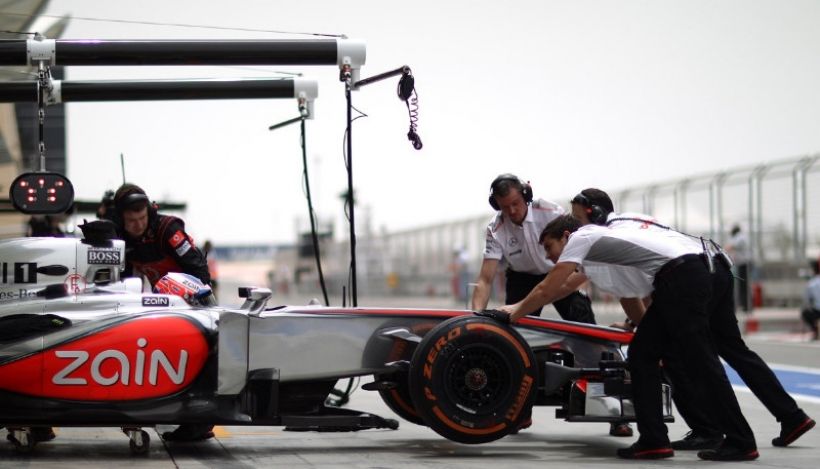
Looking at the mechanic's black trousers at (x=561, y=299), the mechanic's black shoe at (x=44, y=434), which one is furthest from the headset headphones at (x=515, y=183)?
the mechanic's black shoe at (x=44, y=434)

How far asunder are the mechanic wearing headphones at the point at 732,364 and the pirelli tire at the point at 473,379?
0.73 metres

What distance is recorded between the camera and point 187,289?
23.6 feet

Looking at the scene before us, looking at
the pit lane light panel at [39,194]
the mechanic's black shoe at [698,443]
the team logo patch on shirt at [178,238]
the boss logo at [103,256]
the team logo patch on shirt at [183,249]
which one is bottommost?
the mechanic's black shoe at [698,443]

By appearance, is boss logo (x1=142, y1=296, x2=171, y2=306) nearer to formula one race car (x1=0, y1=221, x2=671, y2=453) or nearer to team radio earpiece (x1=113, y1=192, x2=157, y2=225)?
formula one race car (x1=0, y1=221, x2=671, y2=453)

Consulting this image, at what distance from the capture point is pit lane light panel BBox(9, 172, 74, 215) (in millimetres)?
7520

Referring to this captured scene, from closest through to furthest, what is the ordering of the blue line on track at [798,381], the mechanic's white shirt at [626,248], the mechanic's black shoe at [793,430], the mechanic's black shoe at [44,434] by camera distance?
the mechanic's white shirt at [626,248] < the mechanic's black shoe at [793,430] < the mechanic's black shoe at [44,434] < the blue line on track at [798,381]

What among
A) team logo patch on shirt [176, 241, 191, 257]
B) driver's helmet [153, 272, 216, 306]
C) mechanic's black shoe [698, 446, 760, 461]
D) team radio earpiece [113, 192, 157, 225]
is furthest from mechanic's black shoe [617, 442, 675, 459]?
team radio earpiece [113, 192, 157, 225]

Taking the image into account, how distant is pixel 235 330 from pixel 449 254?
2554cm

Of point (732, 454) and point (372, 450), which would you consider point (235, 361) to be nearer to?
point (372, 450)

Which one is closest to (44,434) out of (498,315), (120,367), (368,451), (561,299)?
(120,367)

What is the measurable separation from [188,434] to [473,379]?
74.2 inches

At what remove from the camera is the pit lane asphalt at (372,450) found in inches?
263

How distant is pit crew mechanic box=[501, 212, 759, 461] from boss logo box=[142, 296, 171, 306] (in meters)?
1.87

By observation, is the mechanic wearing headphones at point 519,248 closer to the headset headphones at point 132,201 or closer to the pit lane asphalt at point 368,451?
the pit lane asphalt at point 368,451
